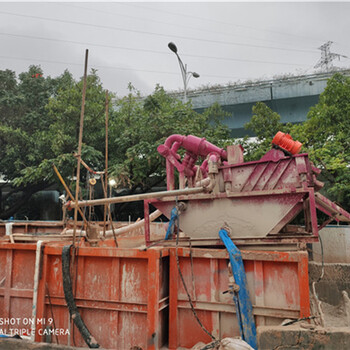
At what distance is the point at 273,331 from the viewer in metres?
3.10

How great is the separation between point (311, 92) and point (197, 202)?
1998 cm

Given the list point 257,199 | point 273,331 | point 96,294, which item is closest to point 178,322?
point 96,294

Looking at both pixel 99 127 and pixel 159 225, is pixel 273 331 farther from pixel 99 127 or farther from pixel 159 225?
pixel 99 127

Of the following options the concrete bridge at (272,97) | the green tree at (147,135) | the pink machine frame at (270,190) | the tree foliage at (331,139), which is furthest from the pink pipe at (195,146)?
the concrete bridge at (272,97)

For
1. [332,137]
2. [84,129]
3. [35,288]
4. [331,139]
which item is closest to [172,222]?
[35,288]

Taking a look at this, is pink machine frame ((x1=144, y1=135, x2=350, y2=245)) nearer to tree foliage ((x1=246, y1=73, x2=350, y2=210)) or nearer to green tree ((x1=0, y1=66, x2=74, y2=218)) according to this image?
tree foliage ((x1=246, y1=73, x2=350, y2=210))

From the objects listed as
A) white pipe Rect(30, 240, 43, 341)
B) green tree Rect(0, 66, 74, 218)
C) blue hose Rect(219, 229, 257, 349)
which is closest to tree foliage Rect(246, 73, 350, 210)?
blue hose Rect(219, 229, 257, 349)

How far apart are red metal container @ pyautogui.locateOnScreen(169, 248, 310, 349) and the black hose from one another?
1156 millimetres

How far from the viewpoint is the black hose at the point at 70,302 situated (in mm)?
4114

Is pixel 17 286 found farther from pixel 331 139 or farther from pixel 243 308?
pixel 331 139

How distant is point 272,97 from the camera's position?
22375 millimetres

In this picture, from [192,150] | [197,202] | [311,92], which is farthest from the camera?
[311,92]

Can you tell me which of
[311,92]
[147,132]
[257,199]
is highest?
[311,92]

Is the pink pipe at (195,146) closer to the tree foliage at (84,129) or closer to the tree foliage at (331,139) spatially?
the tree foliage at (331,139)
